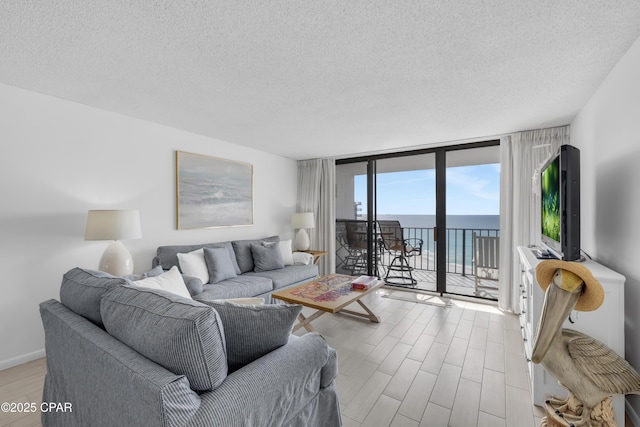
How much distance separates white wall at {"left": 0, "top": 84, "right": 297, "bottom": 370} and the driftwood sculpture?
3597 mm

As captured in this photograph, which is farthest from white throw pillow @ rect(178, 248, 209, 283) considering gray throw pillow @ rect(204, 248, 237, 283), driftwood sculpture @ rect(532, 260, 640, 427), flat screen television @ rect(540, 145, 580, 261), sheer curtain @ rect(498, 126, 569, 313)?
sheer curtain @ rect(498, 126, 569, 313)

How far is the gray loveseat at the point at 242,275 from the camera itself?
2.86m

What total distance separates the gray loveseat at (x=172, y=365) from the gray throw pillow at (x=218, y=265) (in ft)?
5.68

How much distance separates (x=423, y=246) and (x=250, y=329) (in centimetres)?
461

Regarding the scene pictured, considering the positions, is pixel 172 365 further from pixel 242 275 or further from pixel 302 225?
pixel 302 225

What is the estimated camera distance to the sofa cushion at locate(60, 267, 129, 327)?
4.42ft

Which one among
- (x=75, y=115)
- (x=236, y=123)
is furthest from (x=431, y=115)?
(x=75, y=115)

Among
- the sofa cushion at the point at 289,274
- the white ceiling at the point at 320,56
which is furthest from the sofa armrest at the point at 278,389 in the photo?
the sofa cushion at the point at 289,274

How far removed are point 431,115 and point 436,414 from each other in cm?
264

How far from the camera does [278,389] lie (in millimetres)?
1092

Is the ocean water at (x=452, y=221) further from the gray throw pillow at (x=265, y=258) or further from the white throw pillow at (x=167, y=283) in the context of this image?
the white throw pillow at (x=167, y=283)

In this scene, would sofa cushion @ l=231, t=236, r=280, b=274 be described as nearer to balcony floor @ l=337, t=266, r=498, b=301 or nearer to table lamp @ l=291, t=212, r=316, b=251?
table lamp @ l=291, t=212, r=316, b=251

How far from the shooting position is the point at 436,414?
5.74 ft

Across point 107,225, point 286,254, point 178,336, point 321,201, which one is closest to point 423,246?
point 321,201
